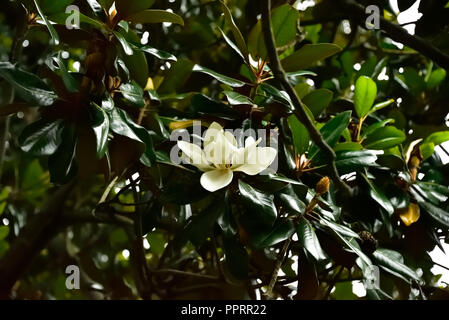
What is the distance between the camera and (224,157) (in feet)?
2.93

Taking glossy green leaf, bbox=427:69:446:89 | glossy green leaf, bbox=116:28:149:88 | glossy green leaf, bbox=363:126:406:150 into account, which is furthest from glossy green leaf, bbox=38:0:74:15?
glossy green leaf, bbox=427:69:446:89

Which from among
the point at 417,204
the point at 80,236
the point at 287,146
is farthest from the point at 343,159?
the point at 80,236

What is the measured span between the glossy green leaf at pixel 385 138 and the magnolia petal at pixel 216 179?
317 mm

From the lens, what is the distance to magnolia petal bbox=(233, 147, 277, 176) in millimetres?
880

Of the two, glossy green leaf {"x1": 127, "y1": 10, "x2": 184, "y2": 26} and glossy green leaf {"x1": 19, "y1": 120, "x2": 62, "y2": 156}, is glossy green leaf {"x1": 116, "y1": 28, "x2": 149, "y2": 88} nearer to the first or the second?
glossy green leaf {"x1": 127, "y1": 10, "x2": 184, "y2": 26}

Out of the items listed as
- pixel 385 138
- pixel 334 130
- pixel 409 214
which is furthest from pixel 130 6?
pixel 409 214

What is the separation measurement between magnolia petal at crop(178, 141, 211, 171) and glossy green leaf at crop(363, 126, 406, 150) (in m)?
0.33

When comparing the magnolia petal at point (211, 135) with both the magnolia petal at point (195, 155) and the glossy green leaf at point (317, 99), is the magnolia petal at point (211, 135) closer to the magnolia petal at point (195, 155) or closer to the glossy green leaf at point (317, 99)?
the magnolia petal at point (195, 155)

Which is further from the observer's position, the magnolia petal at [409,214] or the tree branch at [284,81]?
the magnolia petal at [409,214]

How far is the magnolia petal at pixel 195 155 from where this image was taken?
90cm

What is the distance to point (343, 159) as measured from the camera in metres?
1.00

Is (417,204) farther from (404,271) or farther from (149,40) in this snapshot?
(149,40)

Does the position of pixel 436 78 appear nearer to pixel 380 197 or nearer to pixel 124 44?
pixel 380 197

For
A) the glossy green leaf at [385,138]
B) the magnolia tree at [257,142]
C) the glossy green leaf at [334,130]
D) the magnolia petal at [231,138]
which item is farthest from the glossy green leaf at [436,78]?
the magnolia petal at [231,138]
